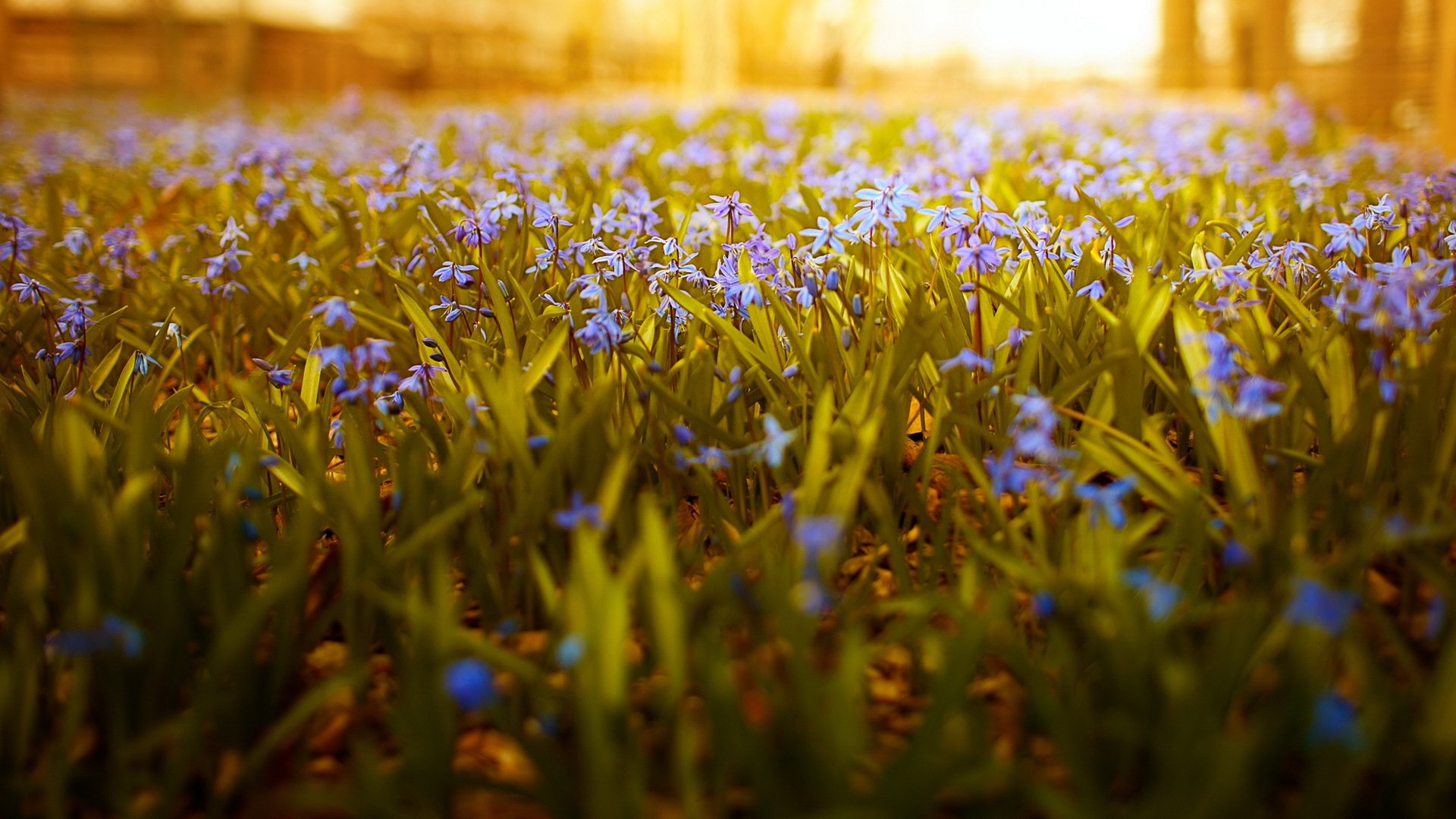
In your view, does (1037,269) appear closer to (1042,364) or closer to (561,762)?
(1042,364)

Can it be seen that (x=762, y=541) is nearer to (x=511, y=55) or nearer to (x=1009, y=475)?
(x=1009, y=475)

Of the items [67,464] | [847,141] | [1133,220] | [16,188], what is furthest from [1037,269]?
[16,188]

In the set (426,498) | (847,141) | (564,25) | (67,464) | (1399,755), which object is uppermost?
(564,25)

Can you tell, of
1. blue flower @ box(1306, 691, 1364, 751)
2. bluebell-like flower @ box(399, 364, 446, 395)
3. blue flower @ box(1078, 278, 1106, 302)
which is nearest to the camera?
blue flower @ box(1306, 691, 1364, 751)

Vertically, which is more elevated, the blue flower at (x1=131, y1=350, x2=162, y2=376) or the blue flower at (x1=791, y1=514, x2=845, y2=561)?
the blue flower at (x1=131, y1=350, x2=162, y2=376)

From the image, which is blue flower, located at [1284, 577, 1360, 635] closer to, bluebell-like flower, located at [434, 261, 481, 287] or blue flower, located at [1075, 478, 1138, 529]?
blue flower, located at [1075, 478, 1138, 529]

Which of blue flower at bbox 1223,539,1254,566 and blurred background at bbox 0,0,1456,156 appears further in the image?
blurred background at bbox 0,0,1456,156

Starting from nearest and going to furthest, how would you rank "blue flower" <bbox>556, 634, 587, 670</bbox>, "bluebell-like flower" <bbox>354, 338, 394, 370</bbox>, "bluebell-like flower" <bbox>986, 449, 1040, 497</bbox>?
"blue flower" <bbox>556, 634, 587, 670</bbox>, "bluebell-like flower" <bbox>986, 449, 1040, 497</bbox>, "bluebell-like flower" <bbox>354, 338, 394, 370</bbox>

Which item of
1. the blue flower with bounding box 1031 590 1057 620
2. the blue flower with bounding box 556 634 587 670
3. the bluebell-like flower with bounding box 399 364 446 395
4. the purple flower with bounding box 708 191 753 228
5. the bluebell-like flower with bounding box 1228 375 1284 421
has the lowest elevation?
the blue flower with bounding box 1031 590 1057 620

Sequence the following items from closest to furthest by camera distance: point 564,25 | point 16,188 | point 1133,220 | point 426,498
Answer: point 426,498 → point 1133,220 → point 16,188 → point 564,25

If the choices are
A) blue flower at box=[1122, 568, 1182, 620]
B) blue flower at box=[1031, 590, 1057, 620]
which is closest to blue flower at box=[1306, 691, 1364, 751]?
blue flower at box=[1122, 568, 1182, 620]
